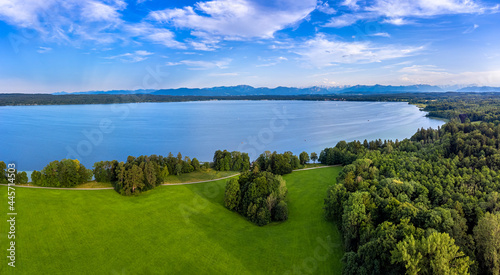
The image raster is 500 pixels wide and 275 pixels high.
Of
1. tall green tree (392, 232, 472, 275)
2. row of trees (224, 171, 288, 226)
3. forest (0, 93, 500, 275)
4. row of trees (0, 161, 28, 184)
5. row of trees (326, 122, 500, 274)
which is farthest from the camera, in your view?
row of trees (0, 161, 28, 184)

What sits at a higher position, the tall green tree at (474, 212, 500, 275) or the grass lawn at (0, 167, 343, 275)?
the tall green tree at (474, 212, 500, 275)

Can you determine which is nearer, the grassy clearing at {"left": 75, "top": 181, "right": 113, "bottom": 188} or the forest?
the forest

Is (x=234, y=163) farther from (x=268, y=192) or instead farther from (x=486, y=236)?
(x=486, y=236)

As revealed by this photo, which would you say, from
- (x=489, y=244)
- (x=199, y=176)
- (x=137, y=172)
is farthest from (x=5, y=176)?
(x=489, y=244)

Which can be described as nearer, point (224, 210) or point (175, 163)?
point (224, 210)

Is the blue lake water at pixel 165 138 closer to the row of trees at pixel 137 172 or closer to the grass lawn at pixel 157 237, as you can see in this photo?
the row of trees at pixel 137 172

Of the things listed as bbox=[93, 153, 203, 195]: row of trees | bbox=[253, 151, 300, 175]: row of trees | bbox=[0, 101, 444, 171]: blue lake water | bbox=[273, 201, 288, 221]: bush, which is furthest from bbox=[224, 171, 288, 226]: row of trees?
bbox=[0, 101, 444, 171]: blue lake water

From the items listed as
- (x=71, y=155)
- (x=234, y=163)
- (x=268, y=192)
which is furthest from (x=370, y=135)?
(x=71, y=155)

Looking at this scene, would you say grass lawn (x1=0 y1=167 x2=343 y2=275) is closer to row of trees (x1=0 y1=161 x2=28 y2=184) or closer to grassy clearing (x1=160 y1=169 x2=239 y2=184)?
row of trees (x1=0 y1=161 x2=28 y2=184)
